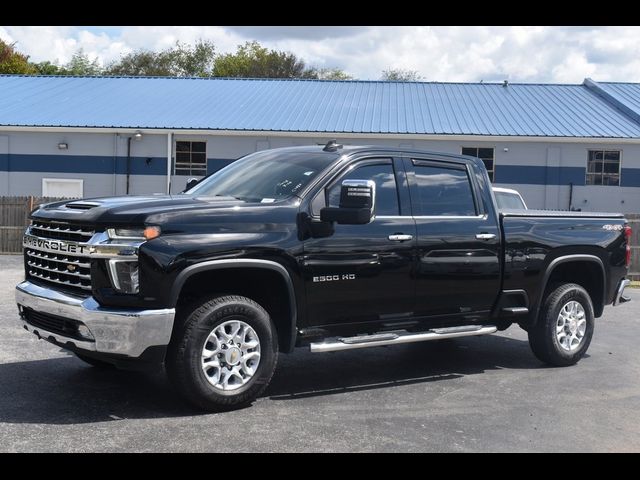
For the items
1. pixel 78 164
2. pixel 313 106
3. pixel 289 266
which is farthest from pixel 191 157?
pixel 289 266

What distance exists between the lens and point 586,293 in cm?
806

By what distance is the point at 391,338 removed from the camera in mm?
6406

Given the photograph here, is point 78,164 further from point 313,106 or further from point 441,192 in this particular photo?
point 441,192

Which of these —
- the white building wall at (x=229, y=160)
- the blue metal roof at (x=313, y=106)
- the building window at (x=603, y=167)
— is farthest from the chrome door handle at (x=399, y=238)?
the building window at (x=603, y=167)

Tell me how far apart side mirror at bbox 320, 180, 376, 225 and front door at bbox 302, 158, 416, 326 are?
19 cm

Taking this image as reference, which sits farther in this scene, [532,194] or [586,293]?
[532,194]

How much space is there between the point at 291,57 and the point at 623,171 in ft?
139

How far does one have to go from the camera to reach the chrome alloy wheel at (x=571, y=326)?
783 centimetres

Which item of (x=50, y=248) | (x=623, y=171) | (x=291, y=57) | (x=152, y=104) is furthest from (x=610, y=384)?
(x=291, y=57)

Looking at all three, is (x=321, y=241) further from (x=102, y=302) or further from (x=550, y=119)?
(x=550, y=119)

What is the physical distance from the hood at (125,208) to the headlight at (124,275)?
284 millimetres

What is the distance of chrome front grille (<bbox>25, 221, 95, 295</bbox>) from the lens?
18.0ft

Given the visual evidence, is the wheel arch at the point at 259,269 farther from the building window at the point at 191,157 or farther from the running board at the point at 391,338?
the building window at the point at 191,157

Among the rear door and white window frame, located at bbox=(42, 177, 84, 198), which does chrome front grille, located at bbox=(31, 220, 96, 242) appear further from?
white window frame, located at bbox=(42, 177, 84, 198)
